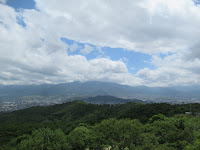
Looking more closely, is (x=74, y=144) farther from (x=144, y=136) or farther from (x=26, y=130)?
(x=26, y=130)

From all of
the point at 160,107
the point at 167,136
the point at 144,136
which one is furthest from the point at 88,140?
the point at 160,107

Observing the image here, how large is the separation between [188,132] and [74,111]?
11902 cm

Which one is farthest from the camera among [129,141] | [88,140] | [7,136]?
[7,136]

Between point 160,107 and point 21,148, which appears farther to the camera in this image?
point 160,107

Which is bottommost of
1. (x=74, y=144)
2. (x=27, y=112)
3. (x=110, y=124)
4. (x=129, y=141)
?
(x=27, y=112)

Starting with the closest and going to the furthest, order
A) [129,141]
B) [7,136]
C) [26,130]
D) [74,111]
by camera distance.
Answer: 1. [129,141]
2. [7,136]
3. [26,130]
4. [74,111]

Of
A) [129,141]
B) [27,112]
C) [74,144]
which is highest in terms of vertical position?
[129,141]

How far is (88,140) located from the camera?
27125mm

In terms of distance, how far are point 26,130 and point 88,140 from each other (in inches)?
2101

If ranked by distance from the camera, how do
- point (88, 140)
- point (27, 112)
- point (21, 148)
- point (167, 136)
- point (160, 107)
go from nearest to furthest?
point (21, 148) → point (88, 140) → point (167, 136) → point (160, 107) → point (27, 112)

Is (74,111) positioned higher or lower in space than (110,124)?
lower

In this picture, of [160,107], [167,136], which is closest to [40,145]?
[167,136]

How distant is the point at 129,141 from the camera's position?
992 inches

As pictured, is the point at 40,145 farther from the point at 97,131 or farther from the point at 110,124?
the point at 110,124
